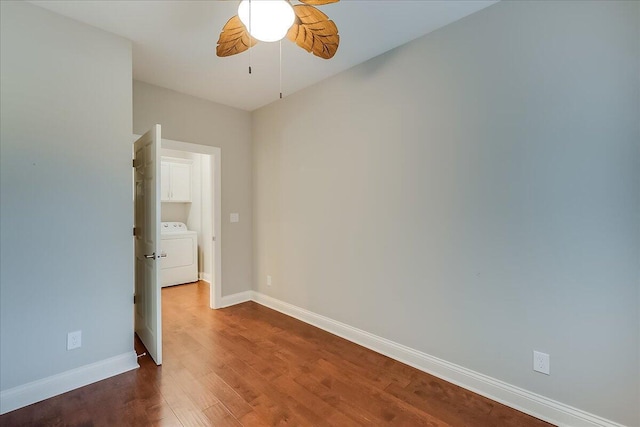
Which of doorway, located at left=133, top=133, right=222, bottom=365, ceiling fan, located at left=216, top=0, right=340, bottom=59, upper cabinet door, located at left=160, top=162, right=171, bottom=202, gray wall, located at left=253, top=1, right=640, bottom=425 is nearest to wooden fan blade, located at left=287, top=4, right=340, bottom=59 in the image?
ceiling fan, located at left=216, top=0, right=340, bottom=59

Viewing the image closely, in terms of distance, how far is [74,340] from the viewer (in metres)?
2.13

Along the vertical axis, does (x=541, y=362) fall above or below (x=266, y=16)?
below

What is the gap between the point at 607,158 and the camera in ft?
5.32

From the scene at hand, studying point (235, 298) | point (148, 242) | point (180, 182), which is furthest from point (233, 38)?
point (180, 182)

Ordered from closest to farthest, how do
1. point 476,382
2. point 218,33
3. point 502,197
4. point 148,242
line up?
point 502,197
point 476,382
point 218,33
point 148,242

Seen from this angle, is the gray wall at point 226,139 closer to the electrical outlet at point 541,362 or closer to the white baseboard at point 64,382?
the white baseboard at point 64,382

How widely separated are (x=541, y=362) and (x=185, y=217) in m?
5.85

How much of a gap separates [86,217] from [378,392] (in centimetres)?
255

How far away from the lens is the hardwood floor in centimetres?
181

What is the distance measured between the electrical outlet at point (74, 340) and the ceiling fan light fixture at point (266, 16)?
2.43 metres

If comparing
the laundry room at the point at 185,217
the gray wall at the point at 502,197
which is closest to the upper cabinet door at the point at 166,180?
the laundry room at the point at 185,217

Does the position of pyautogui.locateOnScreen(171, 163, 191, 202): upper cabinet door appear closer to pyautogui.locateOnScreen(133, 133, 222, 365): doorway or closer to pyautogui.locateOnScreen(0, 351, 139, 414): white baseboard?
pyautogui.locateOnScreen(133, 133, 222, 365): doorway

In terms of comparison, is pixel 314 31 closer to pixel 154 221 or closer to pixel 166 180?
pixel 154 221

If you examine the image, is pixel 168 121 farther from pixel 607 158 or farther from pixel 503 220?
pixel 607 158
